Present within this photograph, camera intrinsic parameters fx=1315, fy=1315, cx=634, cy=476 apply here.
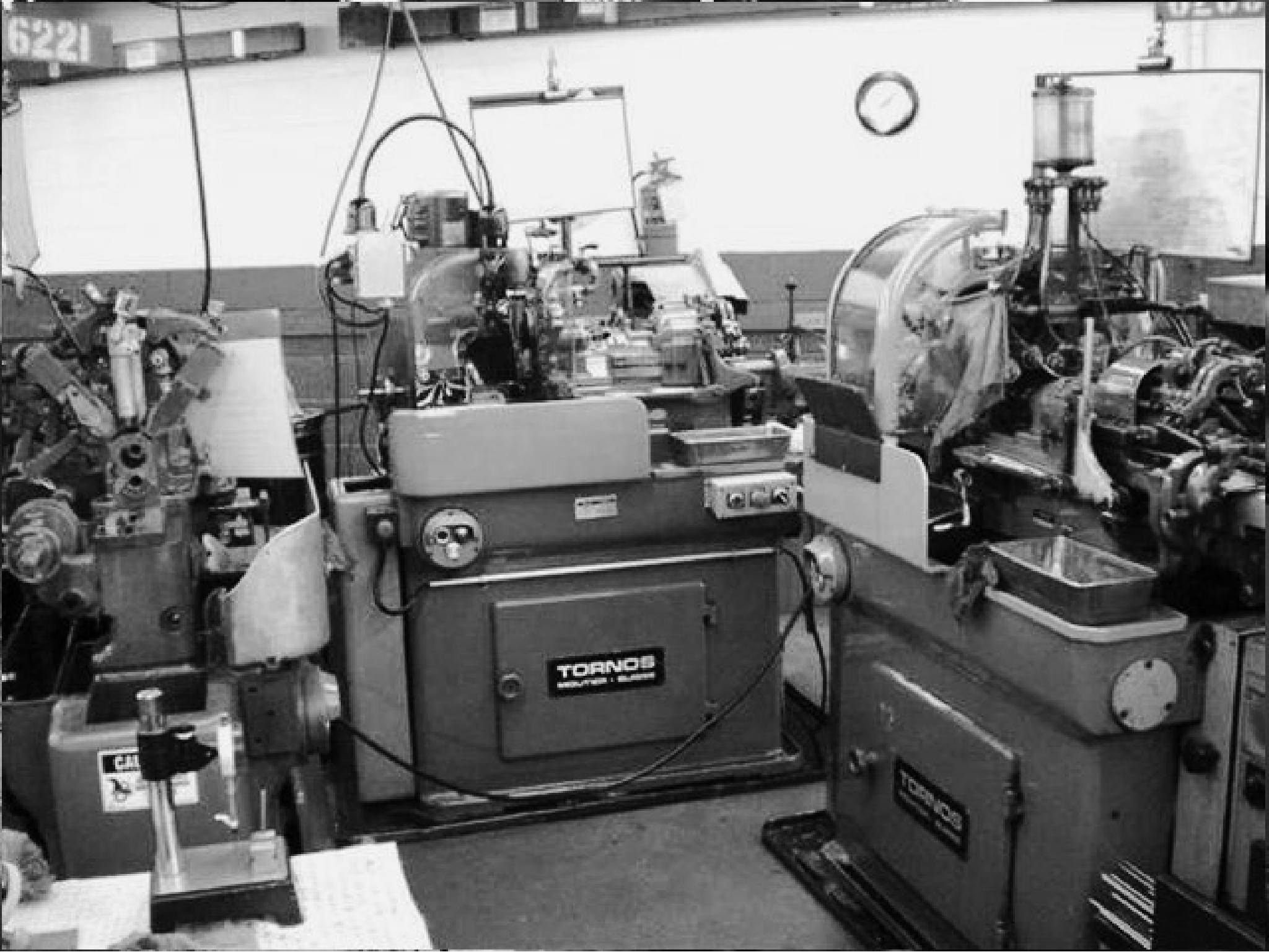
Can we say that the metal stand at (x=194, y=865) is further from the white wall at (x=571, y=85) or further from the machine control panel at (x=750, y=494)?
the white wall at (x=571, y=85)

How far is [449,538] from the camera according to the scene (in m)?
2.53

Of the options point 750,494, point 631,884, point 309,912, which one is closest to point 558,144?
point 750,494

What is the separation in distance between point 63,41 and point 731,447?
4.75 ft

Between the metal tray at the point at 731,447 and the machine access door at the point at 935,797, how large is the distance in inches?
24.0

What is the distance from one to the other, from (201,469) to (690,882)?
1.14 meters

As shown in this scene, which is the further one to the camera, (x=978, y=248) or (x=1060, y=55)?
(x=1060, y=55)

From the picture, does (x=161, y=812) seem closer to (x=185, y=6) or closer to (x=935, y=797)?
(x=185, y=6)

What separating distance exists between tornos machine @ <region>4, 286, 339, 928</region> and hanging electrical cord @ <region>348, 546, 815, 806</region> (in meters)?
0.39

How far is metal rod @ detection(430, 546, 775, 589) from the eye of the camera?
2602 mm

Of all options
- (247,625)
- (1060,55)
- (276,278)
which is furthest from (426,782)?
(276,278)

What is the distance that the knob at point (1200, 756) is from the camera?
1.65 meters

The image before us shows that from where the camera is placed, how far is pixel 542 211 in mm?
3225

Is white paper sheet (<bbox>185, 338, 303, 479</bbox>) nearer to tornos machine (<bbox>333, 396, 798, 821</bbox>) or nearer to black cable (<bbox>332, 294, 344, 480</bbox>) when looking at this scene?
tornos machine (<bbox>333, 396, 798, 821</bbox>)

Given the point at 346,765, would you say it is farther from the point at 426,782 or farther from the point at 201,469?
the point at 201,469
